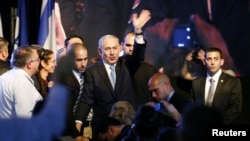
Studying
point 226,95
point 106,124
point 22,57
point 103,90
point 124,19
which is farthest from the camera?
Answer: point 124,19

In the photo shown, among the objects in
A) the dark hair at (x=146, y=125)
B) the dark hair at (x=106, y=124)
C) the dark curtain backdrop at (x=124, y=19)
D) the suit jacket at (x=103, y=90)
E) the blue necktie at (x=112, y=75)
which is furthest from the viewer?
the dark curtain backdrop at (x=124, y=19)

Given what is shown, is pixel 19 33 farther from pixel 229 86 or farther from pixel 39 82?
pixel 229 86

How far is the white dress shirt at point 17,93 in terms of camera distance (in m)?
3.78

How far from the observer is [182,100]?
4.38 m

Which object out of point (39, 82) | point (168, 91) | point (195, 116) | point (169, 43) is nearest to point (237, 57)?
point (169, 43)

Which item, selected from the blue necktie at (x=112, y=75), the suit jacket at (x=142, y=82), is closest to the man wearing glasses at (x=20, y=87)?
the blue necktie at (x=112, y=75)

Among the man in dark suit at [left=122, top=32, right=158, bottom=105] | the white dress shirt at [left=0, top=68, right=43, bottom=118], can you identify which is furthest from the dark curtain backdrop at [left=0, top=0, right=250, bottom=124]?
the white dress shirt at [left=0, top=68, right=43, bottom=118]

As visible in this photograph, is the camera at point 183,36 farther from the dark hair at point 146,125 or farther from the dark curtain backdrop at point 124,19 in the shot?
the dark hair at point 146,125

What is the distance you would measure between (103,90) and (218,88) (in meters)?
1.14

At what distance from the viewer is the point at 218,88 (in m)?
5.44

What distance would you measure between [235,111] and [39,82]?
1.92 meters

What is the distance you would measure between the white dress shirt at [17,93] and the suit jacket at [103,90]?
4.07 ft

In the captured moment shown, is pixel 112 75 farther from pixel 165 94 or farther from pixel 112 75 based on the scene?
pixel 165 94

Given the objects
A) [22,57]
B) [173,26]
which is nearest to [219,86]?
[173,26]
